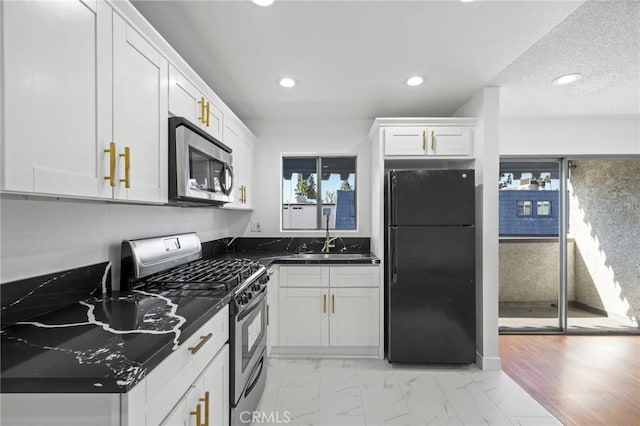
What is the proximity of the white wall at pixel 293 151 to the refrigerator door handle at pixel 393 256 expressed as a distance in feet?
2.65

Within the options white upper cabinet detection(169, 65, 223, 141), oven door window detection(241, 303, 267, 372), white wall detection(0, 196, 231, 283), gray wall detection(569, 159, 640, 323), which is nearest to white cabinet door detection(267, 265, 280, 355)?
oven door window detection(241, 303, 267, 372)

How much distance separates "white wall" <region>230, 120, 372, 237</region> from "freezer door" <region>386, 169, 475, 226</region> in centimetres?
88

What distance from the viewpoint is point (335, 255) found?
11.4ft

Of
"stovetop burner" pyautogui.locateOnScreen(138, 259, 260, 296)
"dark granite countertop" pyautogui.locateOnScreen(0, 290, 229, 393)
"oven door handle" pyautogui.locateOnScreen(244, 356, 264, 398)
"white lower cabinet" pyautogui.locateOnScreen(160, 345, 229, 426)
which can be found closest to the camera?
"dark granite countertop" pyautogui.locateOnScreen(0, 290, 229, 393)

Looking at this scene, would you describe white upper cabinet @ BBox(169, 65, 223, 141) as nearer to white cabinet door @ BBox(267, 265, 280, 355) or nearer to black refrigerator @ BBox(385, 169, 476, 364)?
white cabinet door @ BBox(267, 265, 280, 355)

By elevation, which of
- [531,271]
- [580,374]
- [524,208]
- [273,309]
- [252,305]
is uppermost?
[524,208]

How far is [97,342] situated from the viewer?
100 centimetres

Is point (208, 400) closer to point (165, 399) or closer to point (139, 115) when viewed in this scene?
point (165, 399)

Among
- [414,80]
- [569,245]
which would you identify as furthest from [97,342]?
[569,245]

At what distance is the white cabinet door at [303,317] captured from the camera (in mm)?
3016

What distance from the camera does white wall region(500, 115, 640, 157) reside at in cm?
369

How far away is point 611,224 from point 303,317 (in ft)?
12.2

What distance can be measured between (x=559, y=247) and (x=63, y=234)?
180 inches

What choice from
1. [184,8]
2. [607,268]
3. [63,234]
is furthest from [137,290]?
[607,268]
